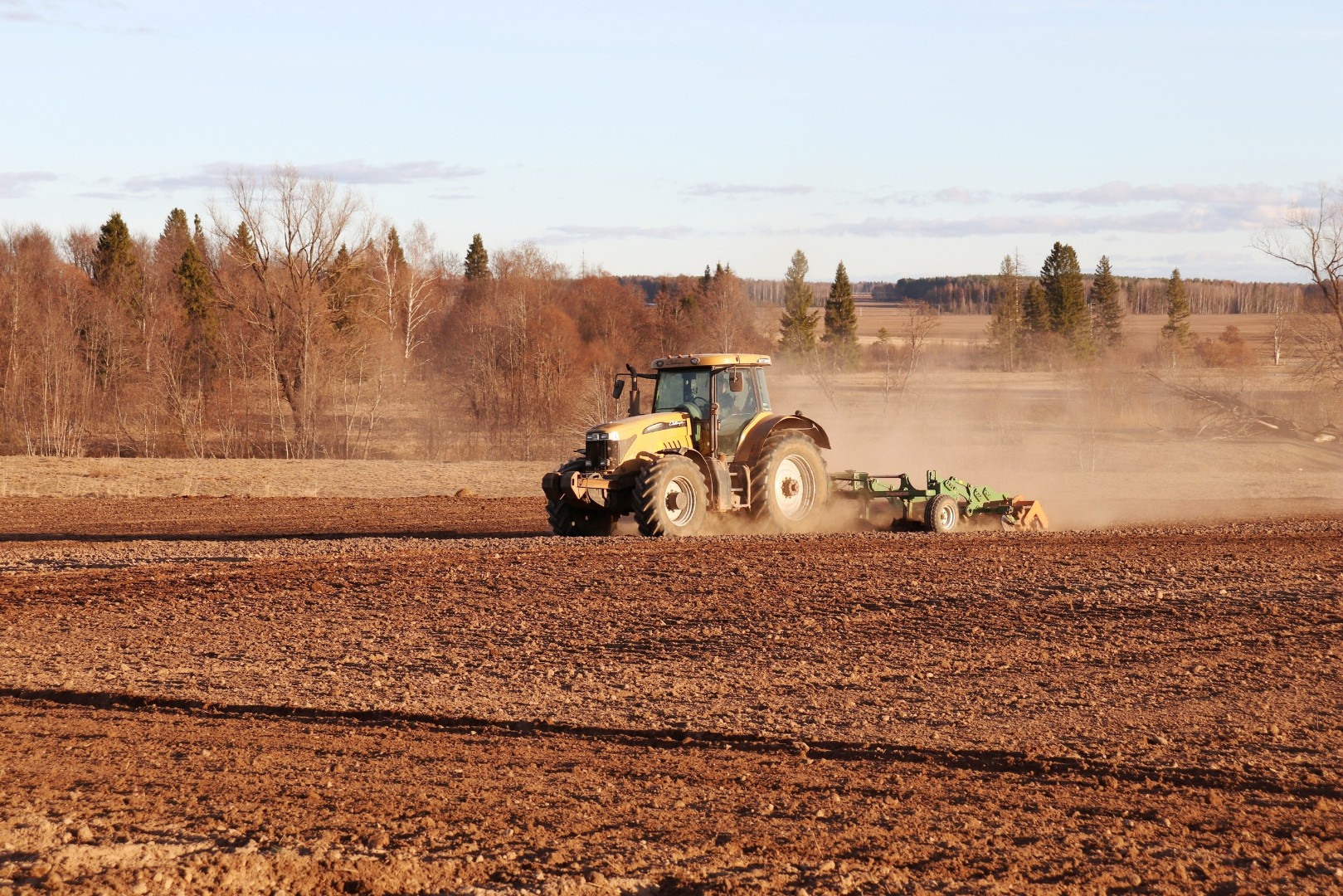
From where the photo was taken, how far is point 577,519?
58.3 ft

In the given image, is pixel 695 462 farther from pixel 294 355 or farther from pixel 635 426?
pixel 294 355

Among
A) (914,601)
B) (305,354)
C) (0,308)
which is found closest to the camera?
(914,601)

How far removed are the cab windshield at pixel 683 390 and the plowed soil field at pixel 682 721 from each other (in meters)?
2.86

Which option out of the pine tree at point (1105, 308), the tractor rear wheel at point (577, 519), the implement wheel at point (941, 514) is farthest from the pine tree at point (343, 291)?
the pine tree at point (1105, 308)

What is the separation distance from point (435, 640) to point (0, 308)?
51115 mm

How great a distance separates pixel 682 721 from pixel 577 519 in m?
9.96

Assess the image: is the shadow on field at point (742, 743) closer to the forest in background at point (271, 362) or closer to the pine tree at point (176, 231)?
the forest in background at point (271, 362)

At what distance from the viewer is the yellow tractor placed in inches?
652

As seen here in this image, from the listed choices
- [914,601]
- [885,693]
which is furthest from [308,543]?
[885,693]

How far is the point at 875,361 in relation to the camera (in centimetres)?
8631

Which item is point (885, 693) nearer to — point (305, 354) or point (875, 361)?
point (305, 354)

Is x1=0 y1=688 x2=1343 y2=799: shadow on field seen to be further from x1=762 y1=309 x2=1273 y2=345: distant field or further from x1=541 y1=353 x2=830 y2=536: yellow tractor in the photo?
x1=762 y1=309 x2=1273 y2=345: distant field

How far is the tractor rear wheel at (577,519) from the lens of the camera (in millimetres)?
17609

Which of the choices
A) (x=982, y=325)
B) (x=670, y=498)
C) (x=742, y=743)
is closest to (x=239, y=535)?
(x=670, y=498)
